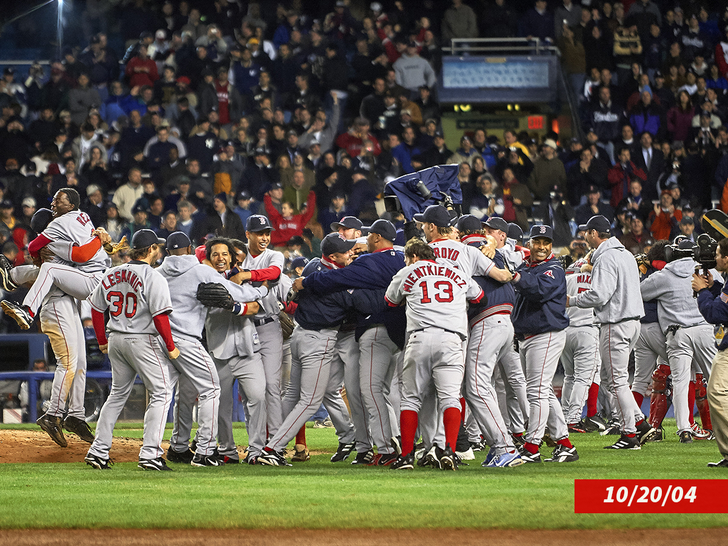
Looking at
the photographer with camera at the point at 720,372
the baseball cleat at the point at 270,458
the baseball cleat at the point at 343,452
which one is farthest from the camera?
the baseball cleat at the point at 343,452

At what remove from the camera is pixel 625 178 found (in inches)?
711

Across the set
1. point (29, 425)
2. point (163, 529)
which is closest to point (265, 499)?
point (163, 529)

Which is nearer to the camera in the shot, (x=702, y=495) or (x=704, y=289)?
(x=702, y=495)

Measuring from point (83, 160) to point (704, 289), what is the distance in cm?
1229

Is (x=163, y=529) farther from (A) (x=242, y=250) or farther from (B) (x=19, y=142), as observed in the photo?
(B) (x=19, y=142)

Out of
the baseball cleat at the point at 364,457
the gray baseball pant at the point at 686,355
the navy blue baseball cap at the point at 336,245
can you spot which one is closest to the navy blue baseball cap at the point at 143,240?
the navy blue baseball cap at the point at 336,245

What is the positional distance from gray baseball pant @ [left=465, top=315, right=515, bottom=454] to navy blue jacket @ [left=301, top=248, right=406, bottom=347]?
0.66 m

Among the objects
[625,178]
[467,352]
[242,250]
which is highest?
[625,178]

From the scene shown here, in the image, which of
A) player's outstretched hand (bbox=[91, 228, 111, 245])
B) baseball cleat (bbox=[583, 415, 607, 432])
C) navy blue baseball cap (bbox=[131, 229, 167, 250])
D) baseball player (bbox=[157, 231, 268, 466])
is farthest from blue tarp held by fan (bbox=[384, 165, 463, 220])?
baseball cleat (bbox=[583, 415, 607, 432])

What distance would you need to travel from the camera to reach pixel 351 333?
9086 mm

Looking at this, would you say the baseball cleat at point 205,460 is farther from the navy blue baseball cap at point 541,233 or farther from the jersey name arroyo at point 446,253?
the navy blue baseball cap at point 541,233

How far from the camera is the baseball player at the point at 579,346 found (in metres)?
11.4

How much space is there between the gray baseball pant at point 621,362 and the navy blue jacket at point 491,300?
1967 mm

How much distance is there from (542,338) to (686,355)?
2677 mm
